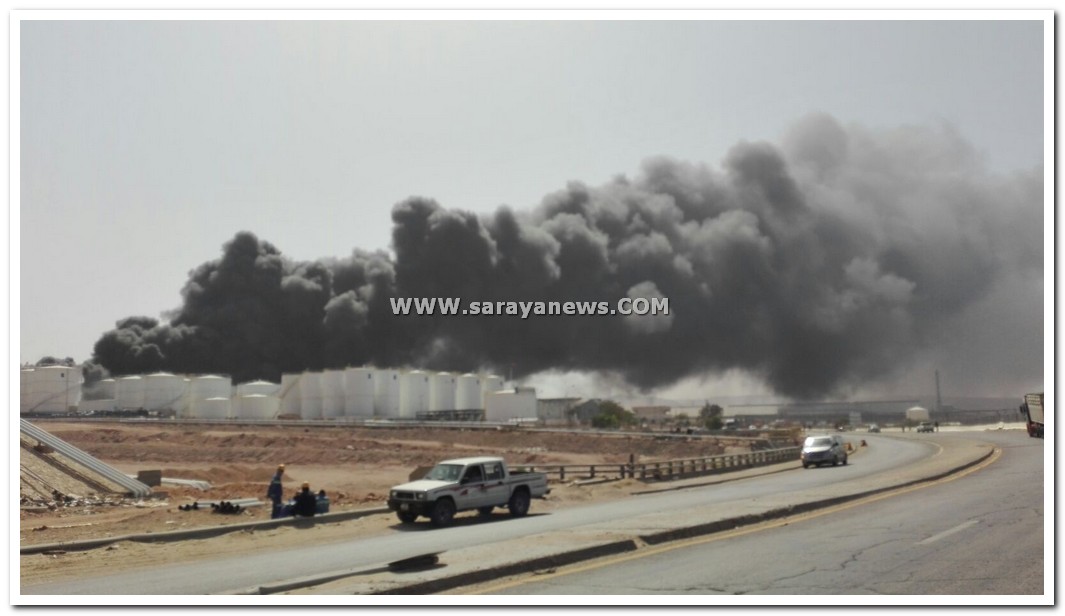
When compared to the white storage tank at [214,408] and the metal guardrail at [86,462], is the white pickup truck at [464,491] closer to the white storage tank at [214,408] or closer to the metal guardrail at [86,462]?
the metal guardrail at [86,462]

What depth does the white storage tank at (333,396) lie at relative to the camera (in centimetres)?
9219

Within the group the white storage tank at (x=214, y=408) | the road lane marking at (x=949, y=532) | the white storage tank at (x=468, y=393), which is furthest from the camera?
the white storage tank at (x=468, y=393)

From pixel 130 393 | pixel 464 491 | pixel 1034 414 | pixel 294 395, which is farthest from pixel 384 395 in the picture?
pixel 464 491

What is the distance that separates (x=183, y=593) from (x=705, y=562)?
6.17 metres

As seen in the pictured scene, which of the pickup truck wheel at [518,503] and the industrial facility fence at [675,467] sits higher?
the pickup truck wheel at [518,503]

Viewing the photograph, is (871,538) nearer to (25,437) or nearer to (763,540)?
(763,540)

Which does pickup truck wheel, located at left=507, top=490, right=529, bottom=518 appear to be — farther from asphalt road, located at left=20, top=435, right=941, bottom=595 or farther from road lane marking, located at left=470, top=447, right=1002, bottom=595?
road lane marking, located at left=470, top=447, right=1002, bottom=595

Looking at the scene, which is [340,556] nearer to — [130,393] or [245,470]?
[245,470]

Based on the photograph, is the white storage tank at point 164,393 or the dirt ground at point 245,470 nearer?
the dirt ground at point 245,470

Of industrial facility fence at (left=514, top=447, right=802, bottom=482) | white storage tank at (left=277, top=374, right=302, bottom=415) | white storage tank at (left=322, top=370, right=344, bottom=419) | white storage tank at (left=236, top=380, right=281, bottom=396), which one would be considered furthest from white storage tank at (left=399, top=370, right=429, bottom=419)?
industrial facility fence at (left=514, top=447, right=802, bottom=482)

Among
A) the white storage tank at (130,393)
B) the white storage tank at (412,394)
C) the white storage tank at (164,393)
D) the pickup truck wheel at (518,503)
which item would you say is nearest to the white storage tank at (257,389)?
the white storage tank at (164,393)

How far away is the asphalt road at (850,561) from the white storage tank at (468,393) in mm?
85029

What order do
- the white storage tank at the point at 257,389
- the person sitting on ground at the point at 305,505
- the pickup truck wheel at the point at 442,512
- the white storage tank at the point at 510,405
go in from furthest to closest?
the white storage tank at the point at 257,389, the white storage tank at the point at 510,405, the person sitting on ground at the point at 305,505, the pickup truck wheel at the point at 442,512
